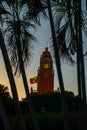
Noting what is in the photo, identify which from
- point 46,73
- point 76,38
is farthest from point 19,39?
point 46,73

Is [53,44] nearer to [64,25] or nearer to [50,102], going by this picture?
[64,25]

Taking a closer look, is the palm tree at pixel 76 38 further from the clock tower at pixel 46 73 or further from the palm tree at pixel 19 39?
the clock tower at pixel 46 73

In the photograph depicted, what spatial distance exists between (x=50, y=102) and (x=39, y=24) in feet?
88.3

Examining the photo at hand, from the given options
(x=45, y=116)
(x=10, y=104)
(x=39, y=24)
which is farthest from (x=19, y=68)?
(x=10, y=104)

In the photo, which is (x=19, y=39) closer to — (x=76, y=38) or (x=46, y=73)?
(x=76, y=38)

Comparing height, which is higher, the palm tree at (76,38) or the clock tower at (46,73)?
the palm tree at (76,38)

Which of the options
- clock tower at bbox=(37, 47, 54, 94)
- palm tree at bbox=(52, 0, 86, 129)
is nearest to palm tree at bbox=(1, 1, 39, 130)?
palm tree at bbox=(52, 0, 86, 129)

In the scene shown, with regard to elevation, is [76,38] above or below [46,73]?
above

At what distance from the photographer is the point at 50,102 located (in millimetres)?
44375

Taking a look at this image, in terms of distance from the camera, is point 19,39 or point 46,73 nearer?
point 19,39

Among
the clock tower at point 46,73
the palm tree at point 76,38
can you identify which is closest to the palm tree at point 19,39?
the palm tree at point 76,38

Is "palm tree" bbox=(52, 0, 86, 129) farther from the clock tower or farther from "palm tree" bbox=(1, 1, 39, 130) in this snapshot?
the clock tower

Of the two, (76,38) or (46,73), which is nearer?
(76,38)

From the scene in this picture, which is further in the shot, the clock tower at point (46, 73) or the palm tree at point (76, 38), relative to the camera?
the clock tower at point (46, 73)
